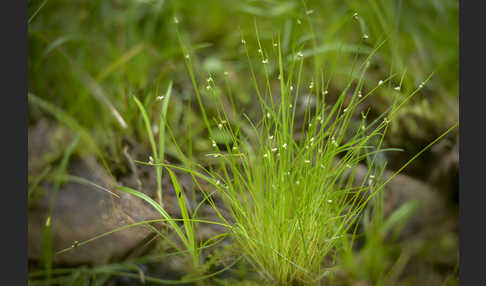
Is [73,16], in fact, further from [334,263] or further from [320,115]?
[334,263]

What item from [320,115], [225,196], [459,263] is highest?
[320,115]

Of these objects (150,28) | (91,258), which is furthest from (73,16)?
(91,258)

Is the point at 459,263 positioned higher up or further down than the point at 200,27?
further down

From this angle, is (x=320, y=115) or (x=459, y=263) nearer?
(x=320, y=115)

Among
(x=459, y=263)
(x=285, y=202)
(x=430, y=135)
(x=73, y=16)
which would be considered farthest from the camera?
(x=73, y=16)

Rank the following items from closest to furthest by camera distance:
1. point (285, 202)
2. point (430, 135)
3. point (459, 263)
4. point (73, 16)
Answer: point (285, 202)
point (459, 263)
point (430, 135)
point (73, 16)

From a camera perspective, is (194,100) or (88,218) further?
(194,100)

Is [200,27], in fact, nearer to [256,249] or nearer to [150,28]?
[150,28]
